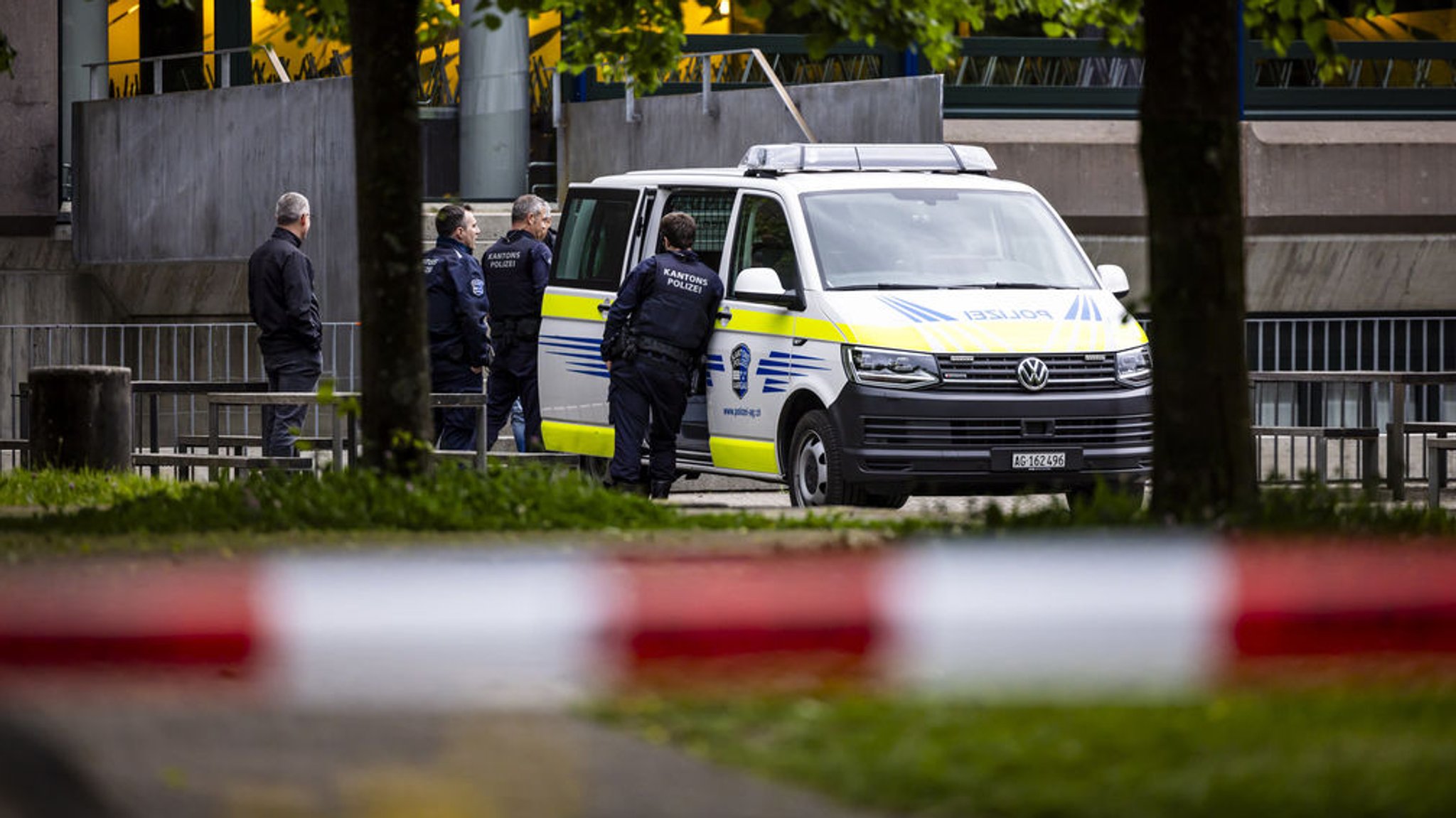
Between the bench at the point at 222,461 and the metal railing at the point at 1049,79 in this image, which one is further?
the metal railing at the point at 1049,79

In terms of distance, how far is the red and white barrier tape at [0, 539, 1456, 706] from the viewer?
601 cm

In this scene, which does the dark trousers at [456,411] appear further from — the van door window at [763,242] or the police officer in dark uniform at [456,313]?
the van door window at [763,242]

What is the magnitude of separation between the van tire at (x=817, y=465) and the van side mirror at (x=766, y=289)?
603 millimetres

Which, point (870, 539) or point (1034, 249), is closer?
point (870, 539)

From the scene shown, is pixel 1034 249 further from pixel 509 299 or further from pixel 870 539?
pixel 870 539

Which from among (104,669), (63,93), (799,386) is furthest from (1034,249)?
(63,93)

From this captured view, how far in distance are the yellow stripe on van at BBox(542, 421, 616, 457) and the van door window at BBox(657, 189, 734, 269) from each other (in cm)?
116

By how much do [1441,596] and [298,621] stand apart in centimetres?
317

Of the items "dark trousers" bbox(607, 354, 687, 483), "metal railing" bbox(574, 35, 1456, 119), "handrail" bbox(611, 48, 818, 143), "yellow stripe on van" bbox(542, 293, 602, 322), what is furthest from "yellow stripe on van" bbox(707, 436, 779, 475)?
"metal railing" bbox(574, 35, 1456, 119)

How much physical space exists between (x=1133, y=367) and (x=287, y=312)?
515 centimetres

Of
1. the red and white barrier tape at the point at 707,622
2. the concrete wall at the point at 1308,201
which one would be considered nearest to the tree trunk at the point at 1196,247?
the red and white barrier tape at the point at 707,622

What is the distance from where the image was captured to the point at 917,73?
955 inches

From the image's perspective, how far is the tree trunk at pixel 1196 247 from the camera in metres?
8.95

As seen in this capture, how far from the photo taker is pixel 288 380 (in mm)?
15695
